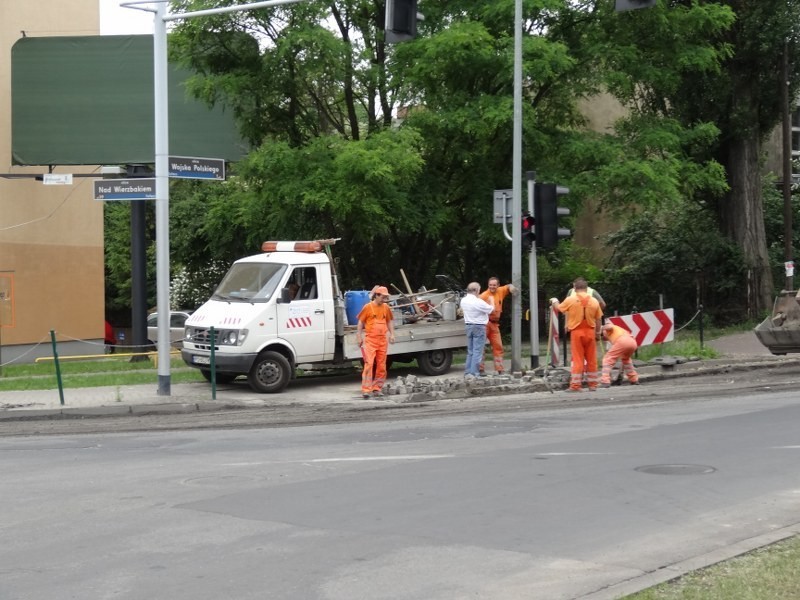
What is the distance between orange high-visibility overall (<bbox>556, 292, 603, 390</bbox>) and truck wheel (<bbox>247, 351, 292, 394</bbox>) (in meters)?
4.74

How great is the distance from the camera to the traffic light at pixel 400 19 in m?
13.8

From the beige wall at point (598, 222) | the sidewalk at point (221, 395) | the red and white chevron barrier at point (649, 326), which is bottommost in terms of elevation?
the sidewalk at point (221, 395)

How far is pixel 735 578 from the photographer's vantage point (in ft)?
20.2

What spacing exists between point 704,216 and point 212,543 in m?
28.1

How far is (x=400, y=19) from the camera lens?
45.3ft

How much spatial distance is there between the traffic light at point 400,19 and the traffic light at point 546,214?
6.04 metres

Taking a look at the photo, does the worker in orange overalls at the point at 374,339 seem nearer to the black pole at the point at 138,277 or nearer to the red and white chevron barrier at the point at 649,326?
the red and white chevron barrier at the point at 649,326

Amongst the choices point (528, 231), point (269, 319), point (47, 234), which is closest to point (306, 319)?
point (269, 319)

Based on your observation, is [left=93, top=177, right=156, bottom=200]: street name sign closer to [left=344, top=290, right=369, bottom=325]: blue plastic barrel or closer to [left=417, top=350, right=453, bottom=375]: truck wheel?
[left=344, top=290, right=369, bottom=325]: blue plastic barrel

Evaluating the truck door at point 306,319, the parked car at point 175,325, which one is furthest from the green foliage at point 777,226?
the truck door at point 306,319

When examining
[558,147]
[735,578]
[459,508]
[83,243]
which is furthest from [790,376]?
[83,243]

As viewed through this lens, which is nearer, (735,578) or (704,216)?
(735,578)

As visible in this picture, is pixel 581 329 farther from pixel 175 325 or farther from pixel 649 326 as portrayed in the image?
pixel 175 325

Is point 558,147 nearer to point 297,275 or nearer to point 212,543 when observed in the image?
point 297,275
